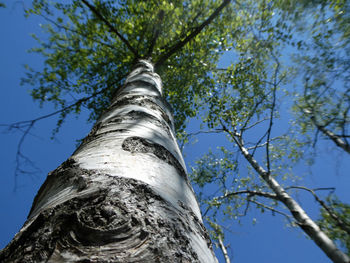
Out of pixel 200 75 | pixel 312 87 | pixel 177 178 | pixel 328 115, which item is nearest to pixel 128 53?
pixel 200 75

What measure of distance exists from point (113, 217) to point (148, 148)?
0.50 meters

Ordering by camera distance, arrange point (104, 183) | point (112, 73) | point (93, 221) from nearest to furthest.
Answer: point (93, 221) → point (104, 183) → point (112, 73)

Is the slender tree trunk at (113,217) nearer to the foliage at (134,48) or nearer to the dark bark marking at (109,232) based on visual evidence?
the dark bark marking at (109,232)

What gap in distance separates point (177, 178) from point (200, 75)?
5610mm

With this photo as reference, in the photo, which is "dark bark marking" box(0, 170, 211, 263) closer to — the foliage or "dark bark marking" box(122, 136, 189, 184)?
"dark bark marking" box(122, 136, 189, 184)

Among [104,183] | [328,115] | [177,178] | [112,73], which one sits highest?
[112,73]

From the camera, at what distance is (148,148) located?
1.00m

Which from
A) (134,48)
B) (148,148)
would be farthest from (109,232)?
(134,48)

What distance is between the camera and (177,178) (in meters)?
0.93

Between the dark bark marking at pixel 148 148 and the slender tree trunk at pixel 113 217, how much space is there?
2 centimetres

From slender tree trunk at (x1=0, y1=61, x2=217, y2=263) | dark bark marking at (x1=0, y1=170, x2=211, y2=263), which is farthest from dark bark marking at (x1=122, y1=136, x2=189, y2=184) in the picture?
dark bark marking at (x1=0, y1=170, x2=211, y2=263)

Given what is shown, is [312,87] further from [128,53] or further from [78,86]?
[78,86]

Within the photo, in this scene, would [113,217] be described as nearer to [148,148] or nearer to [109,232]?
[109,232]

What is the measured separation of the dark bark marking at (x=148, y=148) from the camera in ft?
3.14
